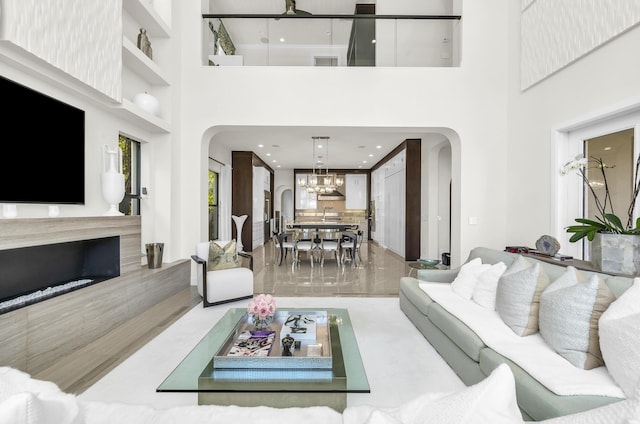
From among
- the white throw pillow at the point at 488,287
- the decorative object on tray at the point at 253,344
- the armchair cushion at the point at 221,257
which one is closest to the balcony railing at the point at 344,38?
the armchair cushion at the point at 221,257

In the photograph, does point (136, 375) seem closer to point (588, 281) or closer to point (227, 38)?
point (588, 281)

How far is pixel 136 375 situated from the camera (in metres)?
2.40

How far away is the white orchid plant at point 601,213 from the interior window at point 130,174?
514cm

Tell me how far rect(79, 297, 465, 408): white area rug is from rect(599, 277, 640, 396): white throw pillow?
97cm

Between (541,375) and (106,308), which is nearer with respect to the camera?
(541,375)

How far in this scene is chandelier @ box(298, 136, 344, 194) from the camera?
842cm

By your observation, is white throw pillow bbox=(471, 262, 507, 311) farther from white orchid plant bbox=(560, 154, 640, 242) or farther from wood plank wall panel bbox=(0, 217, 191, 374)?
wood plank wall panel bbox=(0, 217, 191, 374)

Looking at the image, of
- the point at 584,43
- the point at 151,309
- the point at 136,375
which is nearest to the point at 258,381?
the point at 136,375

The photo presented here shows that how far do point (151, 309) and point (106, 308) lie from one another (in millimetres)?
732

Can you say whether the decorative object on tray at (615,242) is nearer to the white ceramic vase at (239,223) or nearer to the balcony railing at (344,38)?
the balcony railing at (344,38)

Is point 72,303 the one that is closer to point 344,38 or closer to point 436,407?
point 436,407

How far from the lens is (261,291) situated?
4.87 metres

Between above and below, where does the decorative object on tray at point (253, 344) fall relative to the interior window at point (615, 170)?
below

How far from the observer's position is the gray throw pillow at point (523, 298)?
2.19 meters
